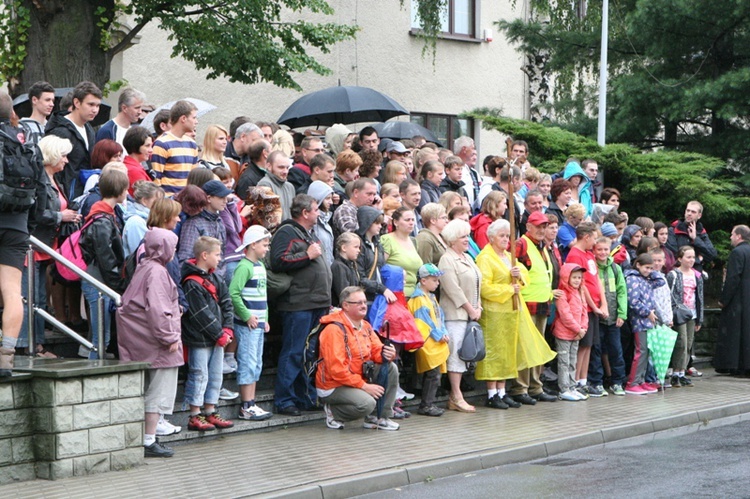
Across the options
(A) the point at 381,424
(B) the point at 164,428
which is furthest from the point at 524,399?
(B) the point at 164,428

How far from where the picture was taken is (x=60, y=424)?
9352mm

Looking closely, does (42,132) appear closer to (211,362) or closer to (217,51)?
(211,362)

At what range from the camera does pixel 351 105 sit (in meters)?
17.9

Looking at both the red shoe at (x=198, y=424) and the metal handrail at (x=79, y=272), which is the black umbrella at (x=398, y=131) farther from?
the metal handrail at (x=79, y=272)

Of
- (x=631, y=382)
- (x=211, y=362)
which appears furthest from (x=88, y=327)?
(x=631, y=382)

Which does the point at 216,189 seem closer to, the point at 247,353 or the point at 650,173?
the point at 247,353

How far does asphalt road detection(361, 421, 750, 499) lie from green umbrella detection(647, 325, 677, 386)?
3.44m

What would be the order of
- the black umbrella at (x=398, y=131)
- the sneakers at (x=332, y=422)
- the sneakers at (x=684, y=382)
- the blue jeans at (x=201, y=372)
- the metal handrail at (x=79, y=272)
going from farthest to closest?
the black umbrella at (x=398, y=131)
the sneakers at (x=684, y=382)
the sneakers at (x=332, y=422)
the blue jeans at (x=201, y=372)
the metal handrail at (x=79, y=272)

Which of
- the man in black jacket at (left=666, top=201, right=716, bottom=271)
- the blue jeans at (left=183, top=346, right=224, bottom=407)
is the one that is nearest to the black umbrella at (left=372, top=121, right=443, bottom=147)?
the man in black jacket at (left=666, top=201, right=716, bottom=271)

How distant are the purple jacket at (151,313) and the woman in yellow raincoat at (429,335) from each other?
128 inches

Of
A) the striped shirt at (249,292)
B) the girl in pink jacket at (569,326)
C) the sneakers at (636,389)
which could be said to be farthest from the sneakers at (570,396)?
the striped shirt at (249,292)

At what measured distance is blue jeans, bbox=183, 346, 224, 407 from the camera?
1083 cm

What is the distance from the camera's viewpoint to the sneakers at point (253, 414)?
11.6 m

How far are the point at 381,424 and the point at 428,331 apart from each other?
1.32m
